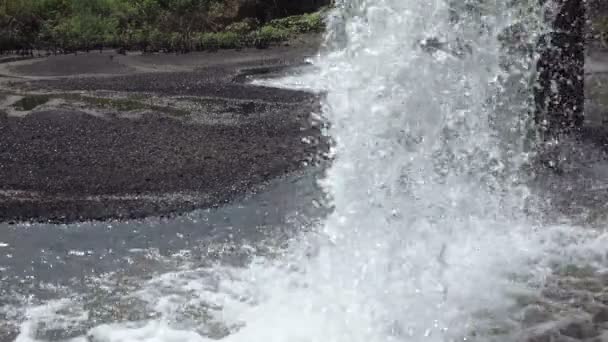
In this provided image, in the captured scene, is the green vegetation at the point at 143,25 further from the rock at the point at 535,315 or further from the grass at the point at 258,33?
the rock at the point at 535,315

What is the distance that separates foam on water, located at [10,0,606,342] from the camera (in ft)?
17.5

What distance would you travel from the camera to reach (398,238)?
18.9 ft

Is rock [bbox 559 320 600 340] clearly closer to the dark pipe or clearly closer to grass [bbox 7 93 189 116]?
the dark pipe

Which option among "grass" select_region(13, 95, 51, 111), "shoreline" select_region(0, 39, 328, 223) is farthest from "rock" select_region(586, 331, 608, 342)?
"grass" select_region(13, 95, 51, 111)

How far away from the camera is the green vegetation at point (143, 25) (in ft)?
56.0

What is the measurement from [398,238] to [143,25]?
48.0 feet

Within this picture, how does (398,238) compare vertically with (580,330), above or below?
above

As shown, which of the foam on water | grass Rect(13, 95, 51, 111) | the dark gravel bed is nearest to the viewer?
the foam on water

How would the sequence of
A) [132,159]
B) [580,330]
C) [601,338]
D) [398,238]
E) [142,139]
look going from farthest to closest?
[142,139] → [132,159] → [398,238] → [580,330] → [601,338]

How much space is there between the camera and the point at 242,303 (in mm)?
5762

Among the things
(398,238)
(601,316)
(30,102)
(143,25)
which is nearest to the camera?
(601,316)

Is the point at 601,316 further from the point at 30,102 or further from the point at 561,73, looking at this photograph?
the point at 30,102

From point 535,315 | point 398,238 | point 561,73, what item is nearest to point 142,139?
point 398,238

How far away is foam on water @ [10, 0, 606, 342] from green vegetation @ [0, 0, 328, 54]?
10630mm
